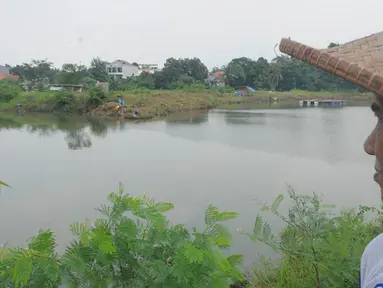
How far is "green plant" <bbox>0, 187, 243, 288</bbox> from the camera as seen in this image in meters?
1.12

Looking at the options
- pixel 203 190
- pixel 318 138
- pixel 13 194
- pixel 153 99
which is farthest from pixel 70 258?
pixel 153 99

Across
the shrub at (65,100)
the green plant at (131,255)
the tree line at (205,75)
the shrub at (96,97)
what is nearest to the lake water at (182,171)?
the green plant at (131,255)

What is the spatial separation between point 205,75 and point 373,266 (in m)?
32.8

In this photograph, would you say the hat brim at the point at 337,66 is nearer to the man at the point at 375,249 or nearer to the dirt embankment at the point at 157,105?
the man at the point at 375,249

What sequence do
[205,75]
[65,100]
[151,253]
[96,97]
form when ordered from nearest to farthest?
[151,253] < [96,97] < [65,100] < [205,75]

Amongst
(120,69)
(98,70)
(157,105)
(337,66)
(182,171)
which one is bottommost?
(182,171)

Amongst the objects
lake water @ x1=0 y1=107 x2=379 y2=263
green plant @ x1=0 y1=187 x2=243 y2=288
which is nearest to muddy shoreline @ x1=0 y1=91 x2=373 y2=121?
lake water @ x1=0 y1=107 x2=379 y2=263

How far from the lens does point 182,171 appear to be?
6176 mm

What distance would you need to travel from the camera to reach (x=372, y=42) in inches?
24.4

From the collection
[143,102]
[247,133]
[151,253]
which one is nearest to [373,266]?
[151,253]

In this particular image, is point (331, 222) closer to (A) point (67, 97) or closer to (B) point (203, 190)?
(B) point (203, 190)

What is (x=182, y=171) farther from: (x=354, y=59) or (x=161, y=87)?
(x=161, y=87)

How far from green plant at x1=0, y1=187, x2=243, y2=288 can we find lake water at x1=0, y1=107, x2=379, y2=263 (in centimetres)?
142

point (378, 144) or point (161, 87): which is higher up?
point (161, 87)
